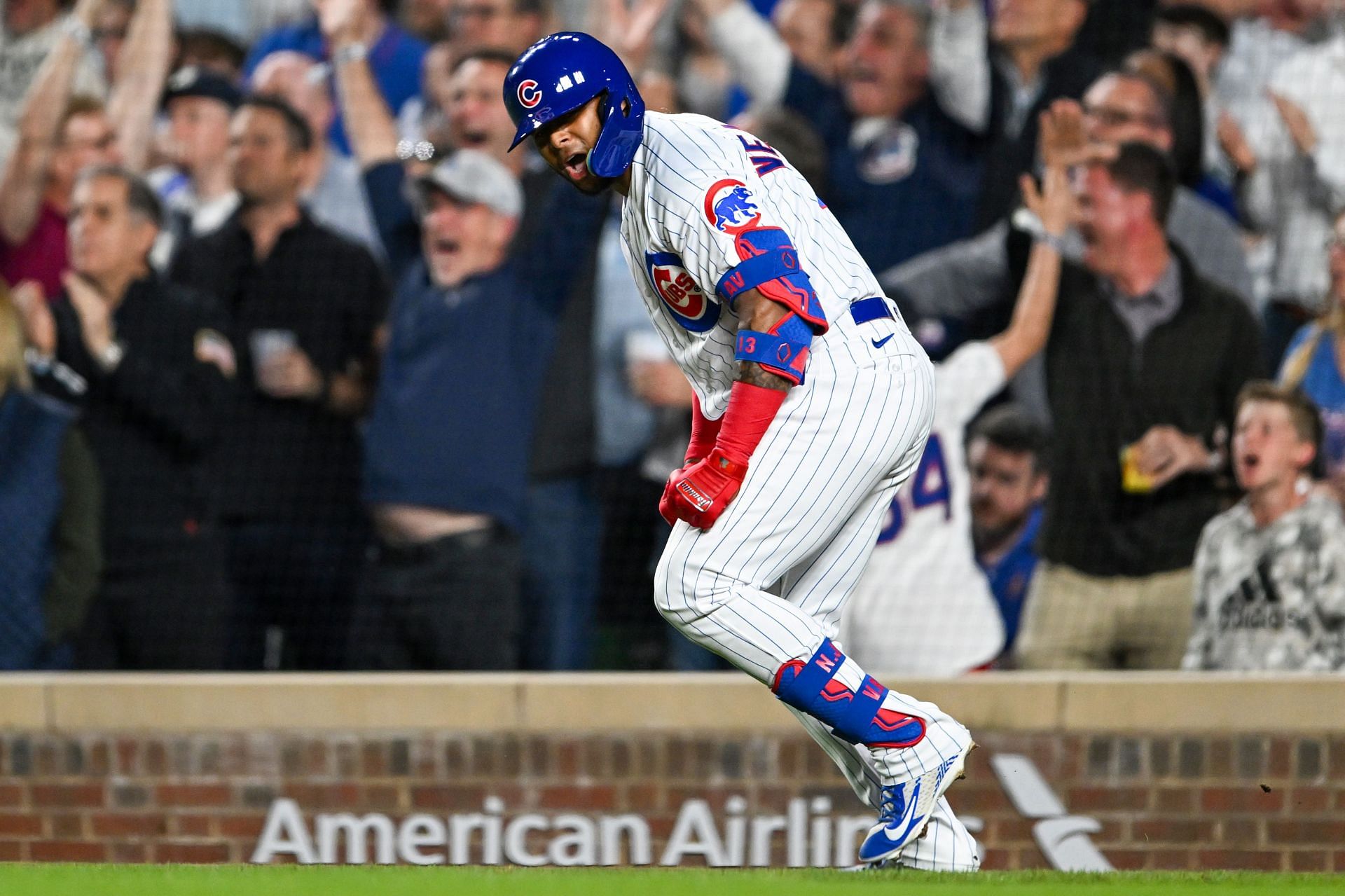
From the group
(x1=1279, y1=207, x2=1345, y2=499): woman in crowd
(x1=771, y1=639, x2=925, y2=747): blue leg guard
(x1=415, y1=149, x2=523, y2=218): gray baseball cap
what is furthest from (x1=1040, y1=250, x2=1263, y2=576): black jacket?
(x1=771, y1=639, x2=925, y2=747): blue leg guard

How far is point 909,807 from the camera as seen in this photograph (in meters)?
3.01

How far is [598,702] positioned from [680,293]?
2.43 m

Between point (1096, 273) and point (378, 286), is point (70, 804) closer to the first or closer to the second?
point (378, 286)

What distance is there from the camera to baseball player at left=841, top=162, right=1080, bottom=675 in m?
5.53

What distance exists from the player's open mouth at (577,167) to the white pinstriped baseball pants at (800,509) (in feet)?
1.85

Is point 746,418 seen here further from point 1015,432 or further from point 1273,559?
point 1273,559

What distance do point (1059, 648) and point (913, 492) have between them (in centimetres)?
75

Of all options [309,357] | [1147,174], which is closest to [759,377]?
[1147,174]

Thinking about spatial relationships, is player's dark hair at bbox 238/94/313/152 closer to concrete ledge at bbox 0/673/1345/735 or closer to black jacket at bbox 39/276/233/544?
black jacket at bbox 39/276/233/544

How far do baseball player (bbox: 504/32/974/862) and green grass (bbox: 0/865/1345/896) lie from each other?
10.7 inches

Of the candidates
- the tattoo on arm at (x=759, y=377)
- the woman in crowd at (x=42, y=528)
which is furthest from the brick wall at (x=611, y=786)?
the tattoo on arm at (x=759, y=377)

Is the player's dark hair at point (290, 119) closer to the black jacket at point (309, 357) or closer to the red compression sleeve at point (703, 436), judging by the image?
the black jacket at point (309, 357)

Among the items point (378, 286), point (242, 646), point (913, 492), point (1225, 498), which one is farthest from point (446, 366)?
point (1225, 498)

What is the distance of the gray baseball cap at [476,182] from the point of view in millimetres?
5938
